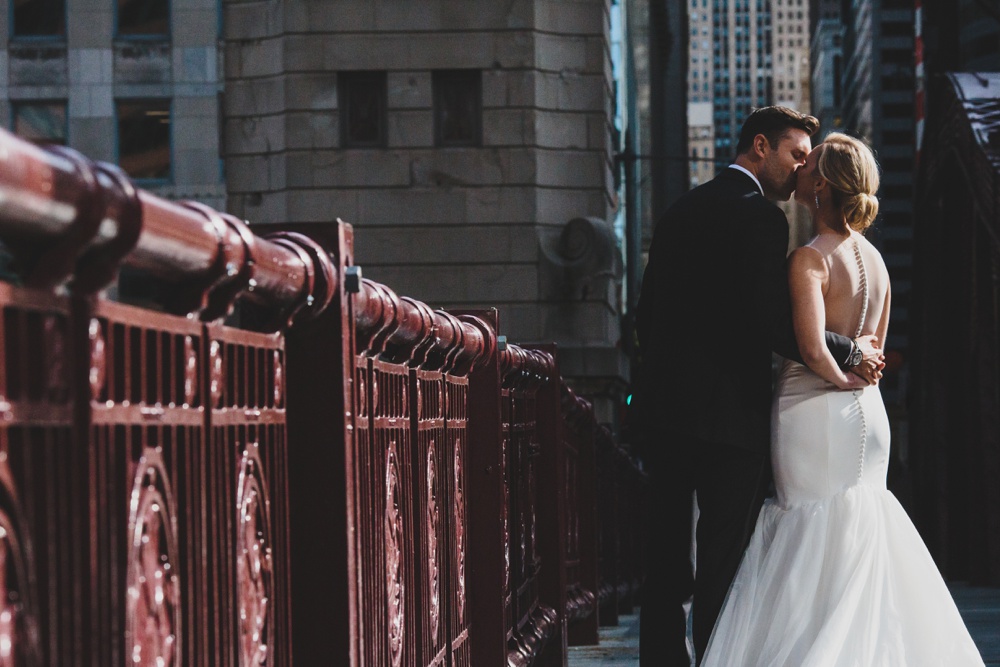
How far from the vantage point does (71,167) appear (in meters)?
1.51

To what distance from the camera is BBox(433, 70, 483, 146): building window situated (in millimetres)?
23703

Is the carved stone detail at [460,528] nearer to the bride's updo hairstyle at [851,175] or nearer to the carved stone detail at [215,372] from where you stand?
the bride's updo hairstyle at [851,175]

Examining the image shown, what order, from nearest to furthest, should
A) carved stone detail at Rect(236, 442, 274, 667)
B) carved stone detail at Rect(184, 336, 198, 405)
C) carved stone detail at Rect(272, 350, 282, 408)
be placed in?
carved stone detail at Rect(184, 336, 198, 405) → carved stone detail at Rect(236, 442, 274, 667) → carved stone detail at Rect(272, 350, 282, 408)

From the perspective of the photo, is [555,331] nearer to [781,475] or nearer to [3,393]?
[781,475]

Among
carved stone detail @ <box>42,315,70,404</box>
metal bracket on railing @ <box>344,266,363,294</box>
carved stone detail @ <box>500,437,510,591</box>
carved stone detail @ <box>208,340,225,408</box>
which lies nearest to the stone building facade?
carved stone detail @ <box>500,437,510,591</box>

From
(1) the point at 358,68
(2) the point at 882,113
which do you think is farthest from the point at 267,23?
(2) the point at 882,113

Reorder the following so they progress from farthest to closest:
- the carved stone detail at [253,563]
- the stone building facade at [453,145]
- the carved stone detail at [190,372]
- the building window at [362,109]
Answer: the building window at [362,109], the stone building facade at [453,145], the carved stone detail at [253,563], the carved stone detail at [190,372]

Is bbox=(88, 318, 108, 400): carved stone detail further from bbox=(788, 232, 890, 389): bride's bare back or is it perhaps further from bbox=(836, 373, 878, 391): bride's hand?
bbox=(836, 373, 878, 391): bride's hand

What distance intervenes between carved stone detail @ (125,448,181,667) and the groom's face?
4136mm

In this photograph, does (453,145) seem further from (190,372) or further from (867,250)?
(190,372)

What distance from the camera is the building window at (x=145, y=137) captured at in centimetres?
3562

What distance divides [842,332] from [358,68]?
18497 millimetres

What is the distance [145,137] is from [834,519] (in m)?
31.5

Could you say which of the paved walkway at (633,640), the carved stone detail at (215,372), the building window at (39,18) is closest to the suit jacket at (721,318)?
the paved walkway at (633,640)
